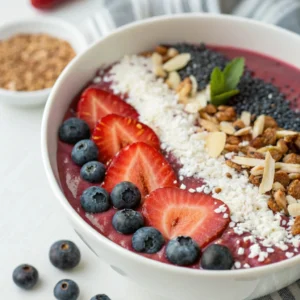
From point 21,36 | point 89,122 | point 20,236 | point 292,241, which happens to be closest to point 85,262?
point 20,236

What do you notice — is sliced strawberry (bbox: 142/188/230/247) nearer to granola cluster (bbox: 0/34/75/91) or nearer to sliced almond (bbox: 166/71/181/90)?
sliced almond (bbox: 166/71/181/90)

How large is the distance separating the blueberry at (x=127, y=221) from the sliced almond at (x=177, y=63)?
0.64 meters

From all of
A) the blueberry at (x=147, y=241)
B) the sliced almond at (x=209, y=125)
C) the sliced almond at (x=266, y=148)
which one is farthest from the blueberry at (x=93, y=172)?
the sliced almond at (x=266, y=148)

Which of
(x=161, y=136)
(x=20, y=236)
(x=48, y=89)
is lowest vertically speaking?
(x=20, y=236)

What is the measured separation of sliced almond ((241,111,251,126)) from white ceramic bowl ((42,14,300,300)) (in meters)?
0.30

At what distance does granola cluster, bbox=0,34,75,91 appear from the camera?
217 cm

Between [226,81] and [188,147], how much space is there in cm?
33

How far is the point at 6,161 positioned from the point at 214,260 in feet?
2.82

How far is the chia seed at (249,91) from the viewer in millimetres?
1898

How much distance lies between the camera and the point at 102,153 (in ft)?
5.78

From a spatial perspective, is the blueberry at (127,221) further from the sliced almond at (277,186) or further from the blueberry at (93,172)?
the sliced almond at (277,186)

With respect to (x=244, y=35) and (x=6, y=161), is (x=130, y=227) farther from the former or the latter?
(x=244, y=35)

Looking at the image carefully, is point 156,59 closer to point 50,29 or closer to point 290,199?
point 50,29

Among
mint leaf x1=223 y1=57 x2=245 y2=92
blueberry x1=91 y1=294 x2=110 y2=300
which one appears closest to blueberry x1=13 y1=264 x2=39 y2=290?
blueberry x1=91 y1=294 x2=110 y2=300
